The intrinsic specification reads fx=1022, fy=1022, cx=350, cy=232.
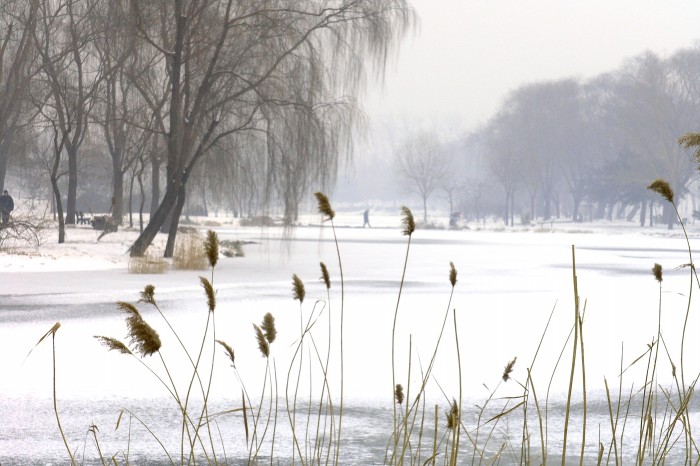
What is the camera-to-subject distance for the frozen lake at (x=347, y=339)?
14.8ft

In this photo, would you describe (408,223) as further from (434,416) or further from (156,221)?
(156,221)

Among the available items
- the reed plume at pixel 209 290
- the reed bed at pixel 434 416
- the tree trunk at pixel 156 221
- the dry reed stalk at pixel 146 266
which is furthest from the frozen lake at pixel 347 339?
the tree trunk at pixel 156 221

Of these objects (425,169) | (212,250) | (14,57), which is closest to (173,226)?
(14,57)

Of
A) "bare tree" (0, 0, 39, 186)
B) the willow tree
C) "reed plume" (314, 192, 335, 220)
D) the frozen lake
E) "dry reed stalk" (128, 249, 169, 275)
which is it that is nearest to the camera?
"reed plume" (314, 192, 335, 220)

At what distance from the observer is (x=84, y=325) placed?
7906mm

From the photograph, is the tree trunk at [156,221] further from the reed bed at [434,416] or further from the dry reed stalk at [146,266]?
the reed bed at [434,416]

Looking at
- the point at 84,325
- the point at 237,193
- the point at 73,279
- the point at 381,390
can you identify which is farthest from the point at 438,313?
the point at 237,193

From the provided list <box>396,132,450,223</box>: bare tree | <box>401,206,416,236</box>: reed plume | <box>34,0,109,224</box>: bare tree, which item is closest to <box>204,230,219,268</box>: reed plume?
<box>401,206,416,236</box>: reed plume

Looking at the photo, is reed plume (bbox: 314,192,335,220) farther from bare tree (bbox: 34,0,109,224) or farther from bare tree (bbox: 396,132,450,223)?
bare tree (bbox: 396,132,450,223)

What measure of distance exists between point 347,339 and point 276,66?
9092 millimetres

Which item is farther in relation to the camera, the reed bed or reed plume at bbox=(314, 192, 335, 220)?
the reed bed

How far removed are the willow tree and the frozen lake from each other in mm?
2096

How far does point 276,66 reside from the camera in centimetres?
1577

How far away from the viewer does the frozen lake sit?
4508 mm
